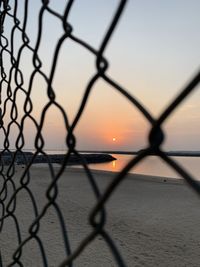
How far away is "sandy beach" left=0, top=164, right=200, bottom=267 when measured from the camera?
A: 120 inches

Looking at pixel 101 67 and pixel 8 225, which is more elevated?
pixel 8 225

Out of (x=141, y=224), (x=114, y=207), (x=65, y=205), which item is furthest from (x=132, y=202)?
(x=141, y=224)

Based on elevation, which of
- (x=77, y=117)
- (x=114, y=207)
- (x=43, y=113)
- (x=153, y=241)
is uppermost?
(x=114, y=207)

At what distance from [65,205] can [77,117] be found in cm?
467

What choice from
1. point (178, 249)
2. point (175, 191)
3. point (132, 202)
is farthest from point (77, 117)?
point (175, 191)

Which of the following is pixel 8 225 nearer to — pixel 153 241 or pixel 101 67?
pixel 153 241

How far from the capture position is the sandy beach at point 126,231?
3.04 meters

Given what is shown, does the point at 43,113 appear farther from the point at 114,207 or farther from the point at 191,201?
the point at 191,201

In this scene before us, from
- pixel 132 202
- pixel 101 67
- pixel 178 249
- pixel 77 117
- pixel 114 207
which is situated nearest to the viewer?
pixel 101 67

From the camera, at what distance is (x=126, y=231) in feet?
12.7

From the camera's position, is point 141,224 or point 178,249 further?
point 141,224

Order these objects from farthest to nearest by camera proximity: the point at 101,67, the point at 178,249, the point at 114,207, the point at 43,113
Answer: the point at 114,207 → the point at 178,249 → the point at 43,113 → the point at 101,67

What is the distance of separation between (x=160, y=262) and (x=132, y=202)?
8.92 ft

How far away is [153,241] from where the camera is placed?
349cm
